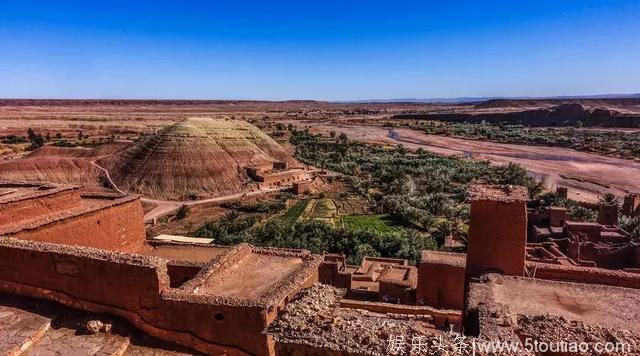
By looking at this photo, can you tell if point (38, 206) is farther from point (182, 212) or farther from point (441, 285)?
point (182, 212)

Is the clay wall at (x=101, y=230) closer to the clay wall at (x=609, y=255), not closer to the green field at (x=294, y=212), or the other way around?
the green field at (x=294, y=212)

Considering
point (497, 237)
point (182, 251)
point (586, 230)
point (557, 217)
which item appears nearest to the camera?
point (497, 237)

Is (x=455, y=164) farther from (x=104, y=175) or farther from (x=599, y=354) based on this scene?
(x=599, y=354)

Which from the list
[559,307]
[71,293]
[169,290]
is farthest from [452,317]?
[71,293]

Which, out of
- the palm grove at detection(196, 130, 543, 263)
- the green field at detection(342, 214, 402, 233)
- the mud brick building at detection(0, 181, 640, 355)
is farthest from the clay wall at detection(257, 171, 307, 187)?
the mud brick building at detection(0, 181, 640, 355)

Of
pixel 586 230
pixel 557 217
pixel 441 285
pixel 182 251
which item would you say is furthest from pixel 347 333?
pixel 557 217

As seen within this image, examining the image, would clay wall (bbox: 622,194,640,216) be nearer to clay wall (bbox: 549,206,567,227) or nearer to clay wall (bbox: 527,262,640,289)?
clay wall (bbox: 549,206,567,227)
